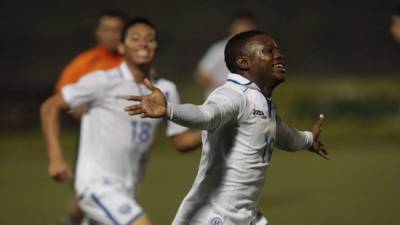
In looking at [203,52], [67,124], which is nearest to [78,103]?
[67,124]

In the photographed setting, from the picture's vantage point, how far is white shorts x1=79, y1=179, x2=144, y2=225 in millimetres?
6199

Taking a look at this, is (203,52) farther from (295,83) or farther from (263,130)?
(263,130)

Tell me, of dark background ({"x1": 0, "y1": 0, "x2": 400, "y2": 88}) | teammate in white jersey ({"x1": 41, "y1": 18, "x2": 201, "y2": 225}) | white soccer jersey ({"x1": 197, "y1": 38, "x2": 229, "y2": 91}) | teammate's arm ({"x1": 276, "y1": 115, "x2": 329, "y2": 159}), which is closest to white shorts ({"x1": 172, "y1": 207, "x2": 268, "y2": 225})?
teammate's arm ({"x1": 276, "y1": 115, "x2": 329, "y2": 159})

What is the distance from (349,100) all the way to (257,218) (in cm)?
1441

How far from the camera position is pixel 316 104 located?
1952 centimetres

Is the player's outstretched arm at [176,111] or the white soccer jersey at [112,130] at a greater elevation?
the player's outstretched arm at [176,111]

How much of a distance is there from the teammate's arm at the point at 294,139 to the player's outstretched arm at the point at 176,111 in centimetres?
80

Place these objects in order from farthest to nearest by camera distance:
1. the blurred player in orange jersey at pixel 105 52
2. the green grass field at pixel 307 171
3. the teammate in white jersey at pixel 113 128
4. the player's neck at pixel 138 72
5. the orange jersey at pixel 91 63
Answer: the green grass field at pixel 307 171
the blurred player in orange jersey at pixel 105 52
the orange jersey at pixel 91 63
the player's neck at pixel 138 72
the teammate in white jersey at pixel 113 128

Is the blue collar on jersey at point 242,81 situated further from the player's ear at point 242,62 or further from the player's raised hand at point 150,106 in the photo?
the player's raised hand at point 150,106

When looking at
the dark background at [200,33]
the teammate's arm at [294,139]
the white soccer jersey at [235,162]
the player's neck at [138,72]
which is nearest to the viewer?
the white soccer jersey at [235,162]

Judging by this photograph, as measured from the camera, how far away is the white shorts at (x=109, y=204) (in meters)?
6.20

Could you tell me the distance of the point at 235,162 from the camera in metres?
5.10

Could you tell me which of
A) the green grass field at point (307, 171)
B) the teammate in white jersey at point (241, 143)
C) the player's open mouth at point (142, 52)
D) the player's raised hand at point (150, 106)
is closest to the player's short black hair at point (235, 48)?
the teammate in white jersey at point (241, 143)

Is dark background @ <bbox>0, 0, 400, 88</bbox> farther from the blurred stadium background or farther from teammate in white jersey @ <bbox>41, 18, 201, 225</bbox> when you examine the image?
teammate in white jersey @ <bbox>41, 18, 201, 225</bbox>
